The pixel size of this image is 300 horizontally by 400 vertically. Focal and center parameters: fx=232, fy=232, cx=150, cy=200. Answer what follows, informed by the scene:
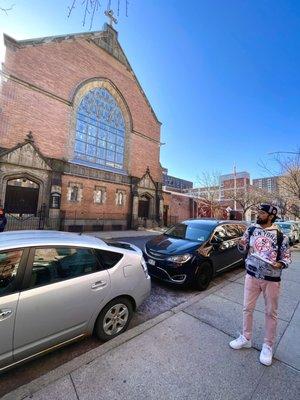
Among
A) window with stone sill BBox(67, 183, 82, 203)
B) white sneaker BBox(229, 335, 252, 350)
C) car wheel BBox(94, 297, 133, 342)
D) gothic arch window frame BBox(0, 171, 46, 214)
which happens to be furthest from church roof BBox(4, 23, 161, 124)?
white sneaker BBox(229, 335, 252, 350)

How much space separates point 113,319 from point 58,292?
110 centimetres

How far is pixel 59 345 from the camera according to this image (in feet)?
9.12

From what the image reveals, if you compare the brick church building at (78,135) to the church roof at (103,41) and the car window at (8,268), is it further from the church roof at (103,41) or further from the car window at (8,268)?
the car window at (8,268)

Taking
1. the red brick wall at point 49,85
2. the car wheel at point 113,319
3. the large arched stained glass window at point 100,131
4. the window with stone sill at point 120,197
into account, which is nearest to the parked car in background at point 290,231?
the window with stone sill at point 120,197

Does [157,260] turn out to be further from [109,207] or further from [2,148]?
[109,207]

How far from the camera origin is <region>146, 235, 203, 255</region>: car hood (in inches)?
218

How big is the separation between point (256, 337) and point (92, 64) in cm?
2283

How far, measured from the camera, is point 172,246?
5824mm

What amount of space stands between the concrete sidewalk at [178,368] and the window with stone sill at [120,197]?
17676mm

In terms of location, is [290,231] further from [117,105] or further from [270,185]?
[270,185]

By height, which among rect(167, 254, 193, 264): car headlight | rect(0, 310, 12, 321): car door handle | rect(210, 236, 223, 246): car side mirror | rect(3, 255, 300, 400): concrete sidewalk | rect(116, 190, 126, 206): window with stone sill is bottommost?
rect(3, 255, 300, 400): concrete sidewalk

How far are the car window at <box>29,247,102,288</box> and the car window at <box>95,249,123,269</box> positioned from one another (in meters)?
A: 0.08

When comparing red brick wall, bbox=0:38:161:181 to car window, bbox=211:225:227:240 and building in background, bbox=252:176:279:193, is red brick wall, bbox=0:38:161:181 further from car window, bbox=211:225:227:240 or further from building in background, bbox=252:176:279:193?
car window, bbox=211:225:227:240

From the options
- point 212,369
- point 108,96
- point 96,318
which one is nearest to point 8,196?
point 108,96
